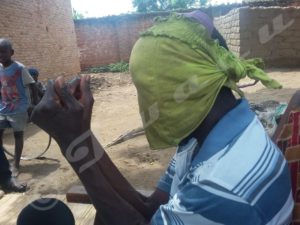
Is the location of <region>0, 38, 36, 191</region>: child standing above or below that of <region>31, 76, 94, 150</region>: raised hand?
below

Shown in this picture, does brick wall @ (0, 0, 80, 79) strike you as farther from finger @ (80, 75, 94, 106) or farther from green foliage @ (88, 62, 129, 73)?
finger @ (80, 75, 94, 106)

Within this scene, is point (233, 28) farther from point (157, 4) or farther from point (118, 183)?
point (157, 4)

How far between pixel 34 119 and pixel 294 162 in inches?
31.7

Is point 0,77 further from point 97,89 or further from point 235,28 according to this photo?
point 97,89

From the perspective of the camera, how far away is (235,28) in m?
10.2

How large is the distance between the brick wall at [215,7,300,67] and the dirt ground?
1.78 ft

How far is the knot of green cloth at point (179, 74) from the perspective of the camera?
95 cm

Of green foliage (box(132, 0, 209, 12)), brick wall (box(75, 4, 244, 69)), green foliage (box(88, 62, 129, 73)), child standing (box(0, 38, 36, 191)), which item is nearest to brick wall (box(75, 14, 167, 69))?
brick wall (box(75, 4, 244, 69))

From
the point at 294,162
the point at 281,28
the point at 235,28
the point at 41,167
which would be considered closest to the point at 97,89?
the point at 235,28

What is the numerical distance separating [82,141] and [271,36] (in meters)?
9.63

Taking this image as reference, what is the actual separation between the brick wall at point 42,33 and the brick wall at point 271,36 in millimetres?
5369

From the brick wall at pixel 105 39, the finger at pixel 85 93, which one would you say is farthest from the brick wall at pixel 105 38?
the finger at pixel 85 93

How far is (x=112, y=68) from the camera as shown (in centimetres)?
1739

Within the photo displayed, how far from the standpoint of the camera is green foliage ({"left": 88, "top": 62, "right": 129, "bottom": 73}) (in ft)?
55.8
